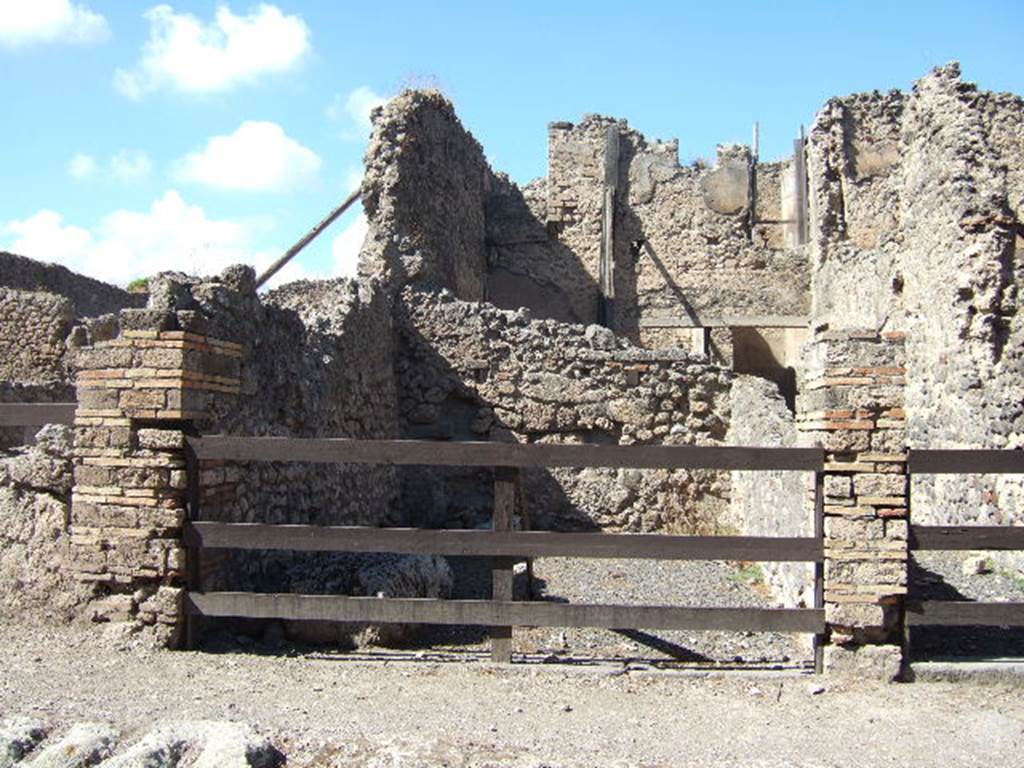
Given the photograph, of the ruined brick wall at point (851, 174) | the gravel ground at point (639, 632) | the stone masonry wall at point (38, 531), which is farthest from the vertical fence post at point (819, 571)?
the ruined brick wall at point (851, 174)

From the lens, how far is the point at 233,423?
6848mm

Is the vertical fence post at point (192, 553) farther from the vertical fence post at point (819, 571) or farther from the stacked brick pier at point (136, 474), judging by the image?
the vertical fence post at point (819, 571)

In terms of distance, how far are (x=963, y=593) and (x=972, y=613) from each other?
336 centimetres

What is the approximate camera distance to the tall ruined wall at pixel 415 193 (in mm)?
11922

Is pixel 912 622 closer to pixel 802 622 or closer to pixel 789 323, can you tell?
pixel 802 622

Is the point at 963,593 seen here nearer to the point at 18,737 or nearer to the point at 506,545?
the point at 506,545

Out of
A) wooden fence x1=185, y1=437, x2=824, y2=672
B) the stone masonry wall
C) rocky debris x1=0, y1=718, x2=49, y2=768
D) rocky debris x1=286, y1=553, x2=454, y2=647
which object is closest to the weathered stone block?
wooden fence x1=185, y1=437, x2=824, y2=672

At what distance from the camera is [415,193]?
12.5 metres

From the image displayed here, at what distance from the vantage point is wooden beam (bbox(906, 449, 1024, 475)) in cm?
529

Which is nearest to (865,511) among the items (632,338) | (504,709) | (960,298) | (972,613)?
(972,613)

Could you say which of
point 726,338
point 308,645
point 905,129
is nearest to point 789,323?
point 726,338

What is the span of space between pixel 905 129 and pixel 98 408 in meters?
12.0

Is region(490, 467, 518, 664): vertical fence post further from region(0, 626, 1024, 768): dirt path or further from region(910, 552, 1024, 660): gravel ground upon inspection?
region(910, 552, 1024, 660): gravel ground

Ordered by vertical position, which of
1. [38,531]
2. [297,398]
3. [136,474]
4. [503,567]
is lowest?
[503,567]
